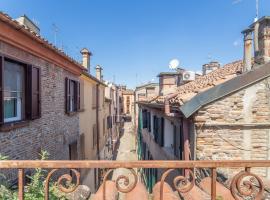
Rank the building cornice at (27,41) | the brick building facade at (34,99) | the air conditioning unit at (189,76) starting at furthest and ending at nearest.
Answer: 1. the air conditioning unit at (189,76)
2. the brick building facade at (34,99)
3. the building cornice at (27,41)

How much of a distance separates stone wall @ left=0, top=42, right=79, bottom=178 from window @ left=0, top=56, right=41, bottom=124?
22cm

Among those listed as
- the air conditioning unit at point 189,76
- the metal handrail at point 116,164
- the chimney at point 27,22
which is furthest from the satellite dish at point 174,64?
the metal handrail at point 116,164

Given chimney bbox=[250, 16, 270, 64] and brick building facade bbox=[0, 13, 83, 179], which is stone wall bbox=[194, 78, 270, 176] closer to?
chimney bbox=[250, 16, 270, 64]

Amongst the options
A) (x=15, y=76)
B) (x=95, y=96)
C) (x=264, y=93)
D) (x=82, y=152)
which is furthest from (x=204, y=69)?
(x=15, y=76)

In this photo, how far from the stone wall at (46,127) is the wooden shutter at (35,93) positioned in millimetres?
184

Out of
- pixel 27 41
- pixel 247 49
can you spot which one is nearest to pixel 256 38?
pixel 247 49

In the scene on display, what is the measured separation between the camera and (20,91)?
6.04 metres

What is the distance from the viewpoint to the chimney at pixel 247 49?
838cm

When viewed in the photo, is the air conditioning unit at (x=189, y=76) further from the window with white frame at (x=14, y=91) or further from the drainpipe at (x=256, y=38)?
the window with white frame at (x=14, y=91)

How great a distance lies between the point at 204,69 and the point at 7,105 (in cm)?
1508

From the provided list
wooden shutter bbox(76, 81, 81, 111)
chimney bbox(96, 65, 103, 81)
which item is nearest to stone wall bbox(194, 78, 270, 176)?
wooden shutter bbox(76, 81, 81, 111)

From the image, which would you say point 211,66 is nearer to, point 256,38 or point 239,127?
point 256,38

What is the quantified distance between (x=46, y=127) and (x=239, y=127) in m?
5.50

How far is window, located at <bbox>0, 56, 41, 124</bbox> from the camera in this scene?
543 cm
